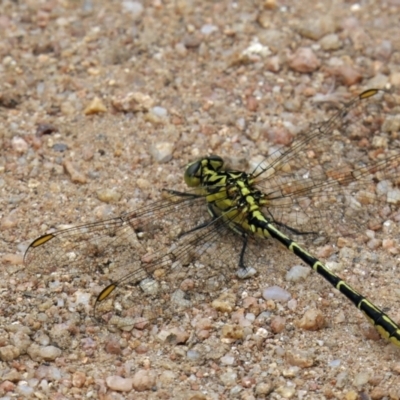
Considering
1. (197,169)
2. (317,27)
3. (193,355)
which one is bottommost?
(193,355)

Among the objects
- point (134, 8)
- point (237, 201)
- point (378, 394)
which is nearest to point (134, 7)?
point (134, 8)

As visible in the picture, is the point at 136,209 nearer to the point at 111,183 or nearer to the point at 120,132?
the point at 111,183

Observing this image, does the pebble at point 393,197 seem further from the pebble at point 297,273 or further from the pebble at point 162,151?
the pebble at point 162,151

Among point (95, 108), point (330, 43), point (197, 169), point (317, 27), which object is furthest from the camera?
point (317, 27)

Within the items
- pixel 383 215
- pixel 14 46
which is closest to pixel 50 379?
pixel 383 215

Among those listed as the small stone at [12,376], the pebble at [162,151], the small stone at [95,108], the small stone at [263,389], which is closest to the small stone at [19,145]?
the small stone at [95,108]

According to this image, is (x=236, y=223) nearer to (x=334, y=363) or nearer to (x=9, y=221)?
(x=334, y=363)

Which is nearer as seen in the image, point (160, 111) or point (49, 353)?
point (49, 353)
